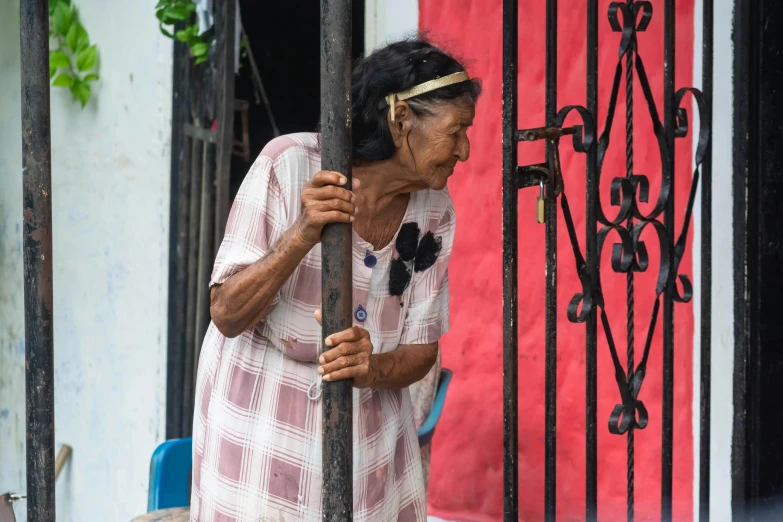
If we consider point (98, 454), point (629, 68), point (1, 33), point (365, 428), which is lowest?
point (98, 454)

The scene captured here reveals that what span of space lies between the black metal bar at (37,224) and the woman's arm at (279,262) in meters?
0.34

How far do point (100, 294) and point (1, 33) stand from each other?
5.81ft

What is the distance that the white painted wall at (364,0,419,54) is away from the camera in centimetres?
388

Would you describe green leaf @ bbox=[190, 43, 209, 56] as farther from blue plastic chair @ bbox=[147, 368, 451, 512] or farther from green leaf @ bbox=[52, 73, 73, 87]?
blue plastic chair @ bbox=[147, 368, 451, 512]

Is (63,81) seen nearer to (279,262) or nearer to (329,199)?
(279,262)

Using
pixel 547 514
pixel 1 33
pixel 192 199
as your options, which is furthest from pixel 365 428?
pixel 1 33

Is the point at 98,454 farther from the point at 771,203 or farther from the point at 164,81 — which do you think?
the point at 771,203

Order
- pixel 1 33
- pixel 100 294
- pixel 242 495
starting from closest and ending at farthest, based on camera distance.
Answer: pixel 242 495 → pixel 100 294 → pixel 1 33

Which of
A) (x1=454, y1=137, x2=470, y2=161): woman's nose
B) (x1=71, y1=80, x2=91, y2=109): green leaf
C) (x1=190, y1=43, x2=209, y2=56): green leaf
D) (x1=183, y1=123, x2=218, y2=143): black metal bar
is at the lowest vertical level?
(x1=454, y1=137, x2=470, y2=161): woman's nose

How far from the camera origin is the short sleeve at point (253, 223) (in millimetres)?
1870

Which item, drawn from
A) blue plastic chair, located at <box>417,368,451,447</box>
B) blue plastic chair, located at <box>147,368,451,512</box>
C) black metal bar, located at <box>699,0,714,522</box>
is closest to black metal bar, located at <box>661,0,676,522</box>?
black metal bar, located at <box>699,0,714,522</box>

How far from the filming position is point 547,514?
2229 mm

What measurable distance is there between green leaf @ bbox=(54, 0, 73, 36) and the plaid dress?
11.0 feet

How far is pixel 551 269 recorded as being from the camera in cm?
219
